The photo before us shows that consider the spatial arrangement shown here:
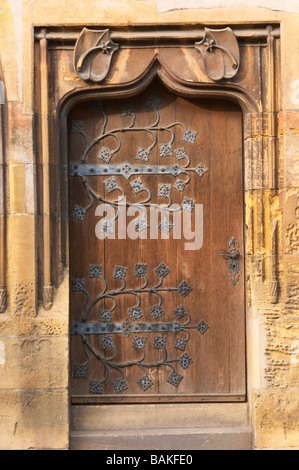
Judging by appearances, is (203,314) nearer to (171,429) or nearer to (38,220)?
(171,429)

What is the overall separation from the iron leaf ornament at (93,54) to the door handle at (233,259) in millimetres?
1449

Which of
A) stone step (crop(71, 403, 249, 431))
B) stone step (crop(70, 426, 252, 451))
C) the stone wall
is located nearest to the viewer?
the stone wall

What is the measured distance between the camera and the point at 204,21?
3795mm

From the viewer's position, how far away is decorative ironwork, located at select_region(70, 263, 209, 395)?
13.3ft

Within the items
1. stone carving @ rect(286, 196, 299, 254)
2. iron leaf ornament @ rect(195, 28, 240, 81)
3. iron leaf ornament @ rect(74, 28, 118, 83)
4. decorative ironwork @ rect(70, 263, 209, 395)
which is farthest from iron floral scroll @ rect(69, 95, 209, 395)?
stone carving @ rect(286, 196, 299, 254)

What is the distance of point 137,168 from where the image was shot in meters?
4.07

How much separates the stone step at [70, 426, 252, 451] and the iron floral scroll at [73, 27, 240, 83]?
2.39 m

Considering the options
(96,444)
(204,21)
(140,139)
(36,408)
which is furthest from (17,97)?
(96,444)

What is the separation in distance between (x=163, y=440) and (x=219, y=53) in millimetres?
2640

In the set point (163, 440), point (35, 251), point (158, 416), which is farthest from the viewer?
point (158, 416)

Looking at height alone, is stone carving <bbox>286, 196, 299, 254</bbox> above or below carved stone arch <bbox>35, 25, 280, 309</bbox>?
below

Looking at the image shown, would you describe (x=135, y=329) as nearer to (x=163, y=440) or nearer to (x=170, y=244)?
(x=170, y=244)
